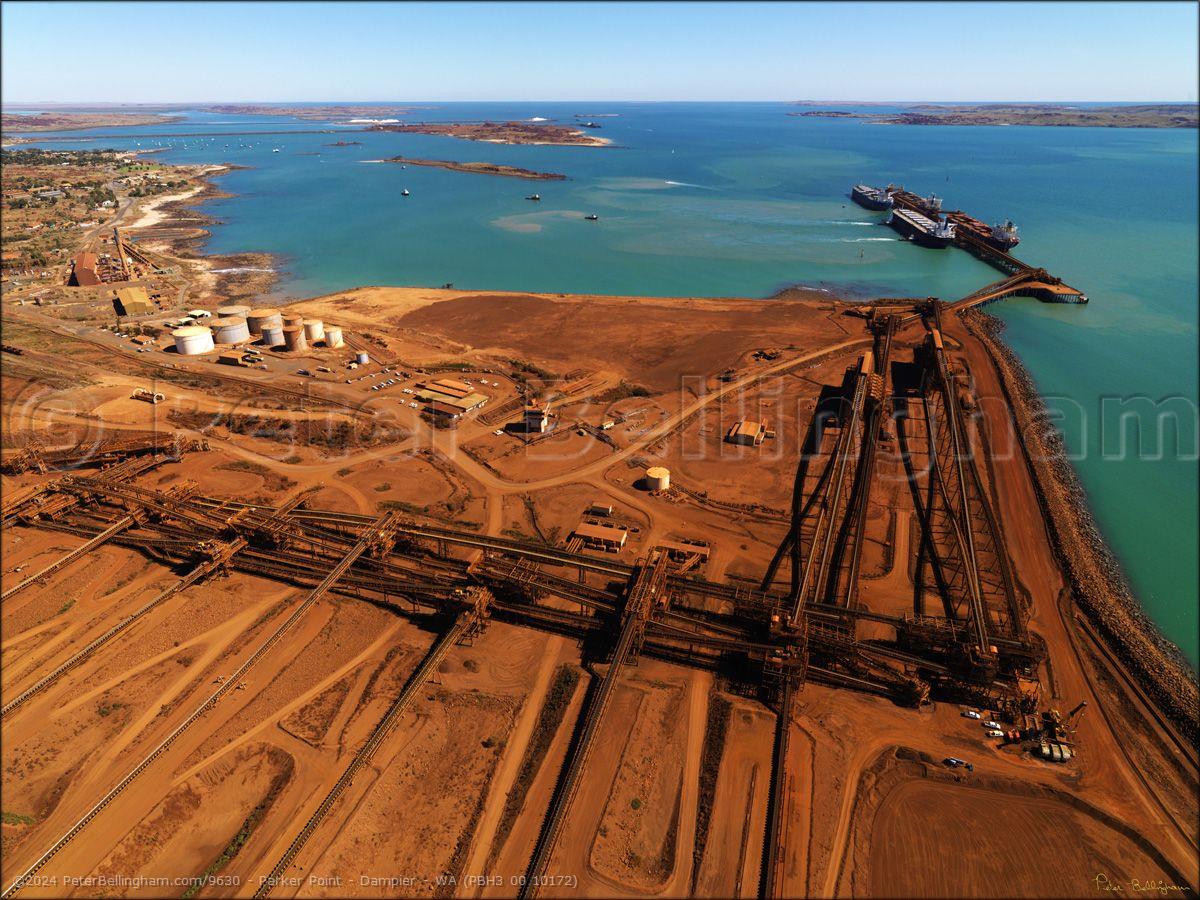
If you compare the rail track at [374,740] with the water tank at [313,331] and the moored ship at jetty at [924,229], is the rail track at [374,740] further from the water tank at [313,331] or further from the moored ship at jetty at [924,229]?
the moored ship at jetty at [924,229]

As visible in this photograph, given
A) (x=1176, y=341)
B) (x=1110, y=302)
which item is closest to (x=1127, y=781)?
(x=1176, y=341)

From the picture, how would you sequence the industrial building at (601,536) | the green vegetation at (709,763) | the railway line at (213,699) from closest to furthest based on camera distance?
1. the railway line at (213,699)
2. the green vegetation at (709,763)
3. the industrial building at (601,536)

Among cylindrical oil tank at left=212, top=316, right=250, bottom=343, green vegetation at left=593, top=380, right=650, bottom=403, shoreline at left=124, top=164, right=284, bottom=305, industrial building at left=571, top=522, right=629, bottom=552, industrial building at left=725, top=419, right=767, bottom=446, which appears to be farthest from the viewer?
shoreline at left=124, top=164, right=284, bottom=305

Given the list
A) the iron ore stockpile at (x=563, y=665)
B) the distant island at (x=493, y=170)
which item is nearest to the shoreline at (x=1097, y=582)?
the iron ore stockpile at (x=563, y=665)

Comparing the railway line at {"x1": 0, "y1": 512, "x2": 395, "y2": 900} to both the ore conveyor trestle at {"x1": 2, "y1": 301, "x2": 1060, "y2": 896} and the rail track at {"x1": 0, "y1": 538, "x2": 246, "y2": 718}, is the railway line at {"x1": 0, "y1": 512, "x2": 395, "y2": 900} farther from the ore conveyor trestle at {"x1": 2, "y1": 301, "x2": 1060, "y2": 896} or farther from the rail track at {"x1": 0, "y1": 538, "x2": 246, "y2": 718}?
the rail track at {"x1": 0, "y1": 538, "x2": 246, "y2": 718}

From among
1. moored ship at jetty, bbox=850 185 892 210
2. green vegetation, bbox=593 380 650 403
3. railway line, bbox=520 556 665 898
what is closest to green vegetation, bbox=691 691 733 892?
railway line, bbox=520 556 665 898
